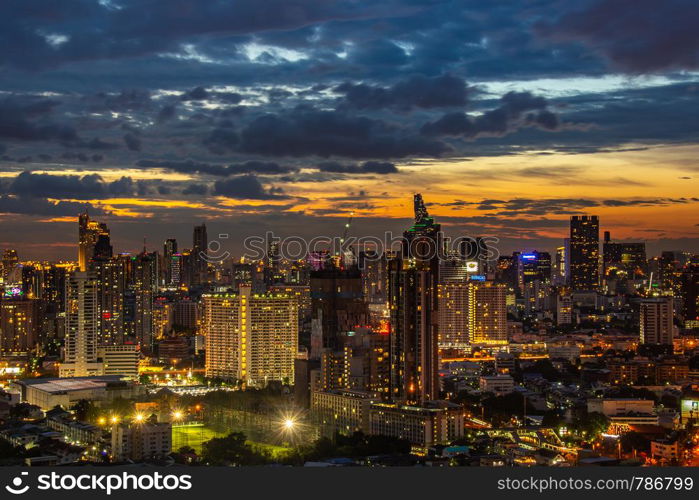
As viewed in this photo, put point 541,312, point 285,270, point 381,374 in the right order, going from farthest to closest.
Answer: point 541,312
point 285,270
point 381,374

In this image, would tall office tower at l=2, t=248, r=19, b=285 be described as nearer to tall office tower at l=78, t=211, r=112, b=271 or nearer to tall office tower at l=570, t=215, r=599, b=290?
tall office tower at l=78, t=211, r=112, b=271

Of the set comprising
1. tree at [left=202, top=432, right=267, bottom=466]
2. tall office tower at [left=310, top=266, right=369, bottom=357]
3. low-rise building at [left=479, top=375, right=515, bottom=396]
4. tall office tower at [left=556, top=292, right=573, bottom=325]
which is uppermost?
tall office tower at [left=310, top=266, right=369, bottom=357]

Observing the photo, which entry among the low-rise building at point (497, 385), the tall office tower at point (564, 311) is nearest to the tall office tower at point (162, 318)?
the low-rise building at point (497, 385)

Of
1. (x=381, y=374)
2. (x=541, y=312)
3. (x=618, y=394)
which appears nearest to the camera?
(x=381, y=374)

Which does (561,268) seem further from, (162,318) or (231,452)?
(231,452)

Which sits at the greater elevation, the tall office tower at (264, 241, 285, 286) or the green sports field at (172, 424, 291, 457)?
the tall office tower at (264, 241, 285, 286)

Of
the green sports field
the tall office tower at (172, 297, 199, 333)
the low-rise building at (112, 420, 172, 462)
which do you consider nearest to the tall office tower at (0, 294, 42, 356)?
the tall office tower at (172, 297, 199, 333)

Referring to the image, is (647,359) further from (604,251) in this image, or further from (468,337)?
(604,251)

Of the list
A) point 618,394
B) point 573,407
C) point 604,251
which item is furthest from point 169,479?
point 604,251

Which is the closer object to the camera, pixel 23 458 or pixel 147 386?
pixel 23 458
